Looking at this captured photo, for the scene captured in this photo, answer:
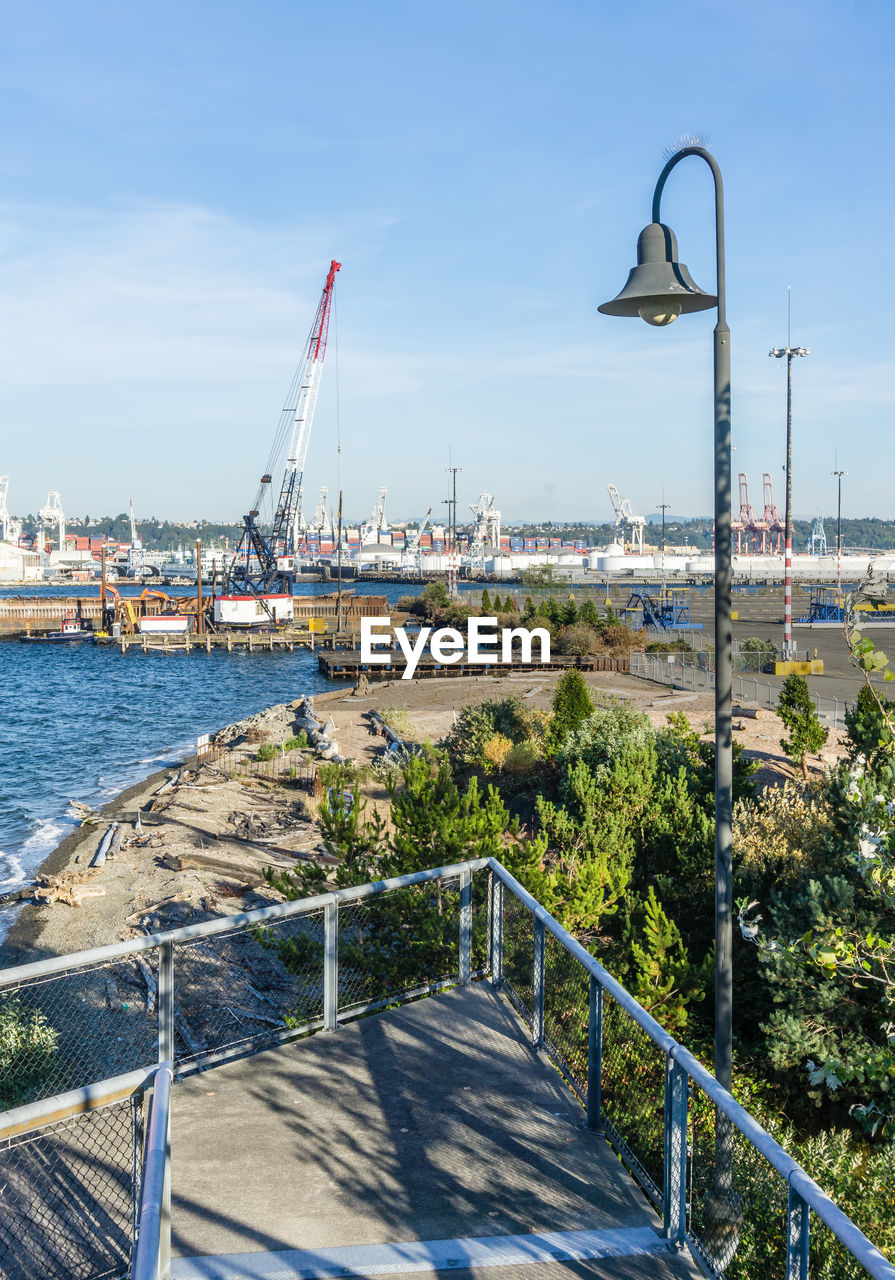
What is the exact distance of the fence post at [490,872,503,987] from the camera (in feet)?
24.2

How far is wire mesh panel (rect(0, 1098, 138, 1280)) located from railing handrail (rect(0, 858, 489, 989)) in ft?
2.42

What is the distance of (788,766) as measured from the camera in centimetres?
2230

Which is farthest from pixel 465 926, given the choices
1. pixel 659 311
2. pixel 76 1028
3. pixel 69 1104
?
pixel 76 1028

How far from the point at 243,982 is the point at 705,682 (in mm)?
28252

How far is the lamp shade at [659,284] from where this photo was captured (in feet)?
20.1

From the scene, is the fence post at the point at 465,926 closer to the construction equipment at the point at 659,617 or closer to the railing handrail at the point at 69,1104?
the railing handrail at the point at 69,1104

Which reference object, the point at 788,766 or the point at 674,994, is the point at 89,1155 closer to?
the point at 674,994

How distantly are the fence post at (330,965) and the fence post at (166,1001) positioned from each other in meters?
1.07

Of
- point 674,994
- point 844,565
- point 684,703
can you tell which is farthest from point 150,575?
point 674,994

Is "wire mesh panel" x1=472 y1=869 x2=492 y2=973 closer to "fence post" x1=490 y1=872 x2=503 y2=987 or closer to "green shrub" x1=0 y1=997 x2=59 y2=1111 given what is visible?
"fence post" x1=490 y1=872 x2=503 y2=987

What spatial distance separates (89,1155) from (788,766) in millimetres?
19446

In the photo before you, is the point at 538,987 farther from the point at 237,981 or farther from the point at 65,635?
the point at 65,635

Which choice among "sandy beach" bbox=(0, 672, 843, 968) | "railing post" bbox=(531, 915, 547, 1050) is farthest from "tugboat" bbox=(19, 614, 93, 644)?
"railing post" bbox=(531, 915, 547, 1050)

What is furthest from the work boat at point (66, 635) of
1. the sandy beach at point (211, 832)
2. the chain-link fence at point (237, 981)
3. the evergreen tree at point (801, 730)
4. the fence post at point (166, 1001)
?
the fence post at point (166, 1001)
